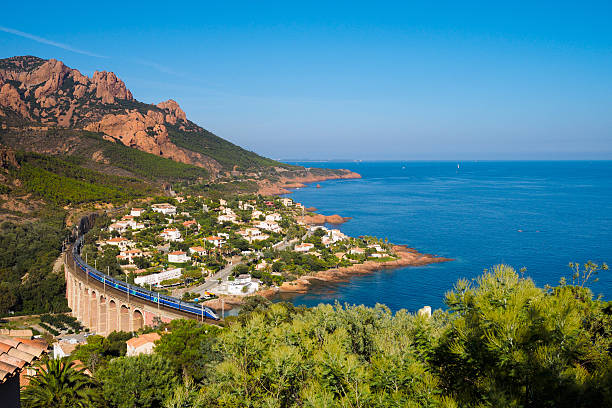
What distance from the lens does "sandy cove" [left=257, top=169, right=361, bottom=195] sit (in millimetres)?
108588

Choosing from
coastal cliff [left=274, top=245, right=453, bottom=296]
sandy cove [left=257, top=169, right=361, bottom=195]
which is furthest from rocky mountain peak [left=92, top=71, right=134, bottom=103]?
coastal cliff [left=274, top=245, right=453, bottom=296]

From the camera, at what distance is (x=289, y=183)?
136 metres

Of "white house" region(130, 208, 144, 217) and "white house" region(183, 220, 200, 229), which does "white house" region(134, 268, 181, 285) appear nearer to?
"white house" region(183, 220, 200, 229)

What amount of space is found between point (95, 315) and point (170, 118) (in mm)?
120284

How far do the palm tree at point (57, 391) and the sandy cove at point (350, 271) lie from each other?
2113cm

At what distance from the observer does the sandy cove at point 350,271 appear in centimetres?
3419

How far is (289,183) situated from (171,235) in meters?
89.9

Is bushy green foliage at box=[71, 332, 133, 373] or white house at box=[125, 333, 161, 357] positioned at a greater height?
white house at box=[125, 333, 161, 357]

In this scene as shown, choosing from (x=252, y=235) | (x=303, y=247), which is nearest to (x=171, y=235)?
(x=252, y=235)

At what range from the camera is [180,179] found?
88.3 m

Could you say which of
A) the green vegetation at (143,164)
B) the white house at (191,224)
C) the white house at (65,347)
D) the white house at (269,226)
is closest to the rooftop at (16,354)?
the white house at (65,347)

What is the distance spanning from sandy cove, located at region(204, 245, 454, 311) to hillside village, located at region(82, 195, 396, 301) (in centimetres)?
82

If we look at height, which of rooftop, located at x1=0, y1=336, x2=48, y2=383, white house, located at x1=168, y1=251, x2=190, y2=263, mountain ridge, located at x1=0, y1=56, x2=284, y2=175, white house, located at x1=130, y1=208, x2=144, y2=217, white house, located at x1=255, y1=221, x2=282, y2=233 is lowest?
white house, located at x1=168, y1=251, x2=190, y2=263

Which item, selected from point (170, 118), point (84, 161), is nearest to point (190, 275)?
point (84, 161)
